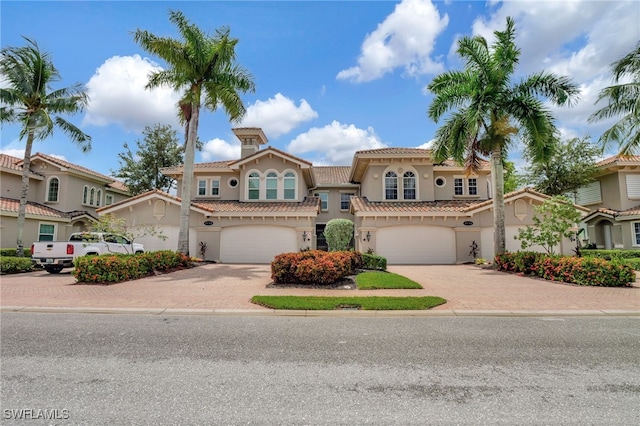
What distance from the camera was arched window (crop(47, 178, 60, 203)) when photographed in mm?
25984

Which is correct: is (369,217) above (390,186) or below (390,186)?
below

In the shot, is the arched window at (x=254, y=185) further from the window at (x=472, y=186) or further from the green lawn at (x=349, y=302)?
the green lawn at (x=349, y=302)

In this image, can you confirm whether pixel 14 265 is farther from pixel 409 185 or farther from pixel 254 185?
pixel 409 185

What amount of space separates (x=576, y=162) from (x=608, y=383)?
28850 millimetres

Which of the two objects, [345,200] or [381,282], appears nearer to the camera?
[381,282]

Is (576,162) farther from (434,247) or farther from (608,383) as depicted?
(608,383)

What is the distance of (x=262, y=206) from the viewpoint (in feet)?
74.0

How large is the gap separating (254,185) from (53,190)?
15639mm

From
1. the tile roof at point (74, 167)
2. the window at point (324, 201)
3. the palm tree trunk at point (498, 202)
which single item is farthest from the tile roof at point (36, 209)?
the palm tree trunk at point (498, 202)

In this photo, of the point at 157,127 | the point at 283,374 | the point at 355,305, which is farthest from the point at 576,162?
the point at 157,127

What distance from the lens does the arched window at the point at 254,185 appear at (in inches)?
938

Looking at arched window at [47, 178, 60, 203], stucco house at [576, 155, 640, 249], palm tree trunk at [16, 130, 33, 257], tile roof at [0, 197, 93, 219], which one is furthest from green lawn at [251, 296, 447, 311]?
arched window at [47, 178, 60, 203]

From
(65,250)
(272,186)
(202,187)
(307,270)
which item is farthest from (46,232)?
(307,270)

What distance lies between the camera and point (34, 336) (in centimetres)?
604
